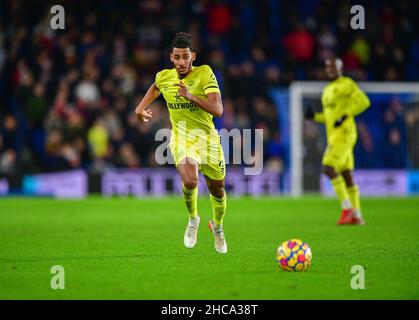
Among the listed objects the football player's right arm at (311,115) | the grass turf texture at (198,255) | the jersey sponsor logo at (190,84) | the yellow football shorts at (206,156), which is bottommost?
the grass turf texture at (198,255)

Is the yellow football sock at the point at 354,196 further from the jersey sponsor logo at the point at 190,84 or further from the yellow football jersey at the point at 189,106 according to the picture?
the jersey sponsor logo at the point at 190,84

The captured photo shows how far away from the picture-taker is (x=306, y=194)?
23094 mm

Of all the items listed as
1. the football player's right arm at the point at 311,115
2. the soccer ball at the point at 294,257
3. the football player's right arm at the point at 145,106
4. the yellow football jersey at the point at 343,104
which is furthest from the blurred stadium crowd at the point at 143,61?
the soccer ball at the point at 294,257

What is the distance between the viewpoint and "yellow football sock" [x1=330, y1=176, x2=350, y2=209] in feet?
47.9

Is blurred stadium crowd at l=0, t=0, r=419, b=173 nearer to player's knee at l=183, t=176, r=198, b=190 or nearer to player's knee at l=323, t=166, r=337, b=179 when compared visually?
player's knee at l=323, t=166, r=337, b=179

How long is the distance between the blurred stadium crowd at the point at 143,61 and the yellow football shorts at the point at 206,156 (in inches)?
493

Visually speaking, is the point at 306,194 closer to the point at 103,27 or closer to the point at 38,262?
the point at 103,27

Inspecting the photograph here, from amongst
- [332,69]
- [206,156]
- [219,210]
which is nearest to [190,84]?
[206,156]

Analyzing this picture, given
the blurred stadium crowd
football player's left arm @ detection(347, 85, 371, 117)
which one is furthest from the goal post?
football player's left arm @ detection(347, 85, 371, 117)

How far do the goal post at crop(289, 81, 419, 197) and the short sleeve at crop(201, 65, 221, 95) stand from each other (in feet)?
41.4

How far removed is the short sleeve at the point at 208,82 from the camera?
9945 millimetres

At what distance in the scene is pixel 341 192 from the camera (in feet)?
48.2

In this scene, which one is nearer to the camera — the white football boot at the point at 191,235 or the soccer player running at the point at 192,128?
the soccer player running at the point at 192,128
